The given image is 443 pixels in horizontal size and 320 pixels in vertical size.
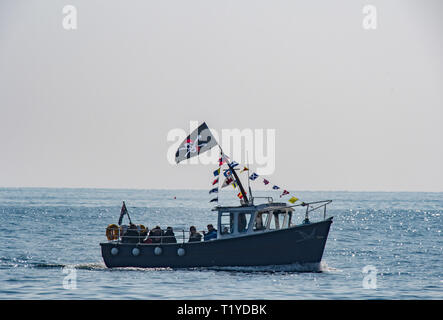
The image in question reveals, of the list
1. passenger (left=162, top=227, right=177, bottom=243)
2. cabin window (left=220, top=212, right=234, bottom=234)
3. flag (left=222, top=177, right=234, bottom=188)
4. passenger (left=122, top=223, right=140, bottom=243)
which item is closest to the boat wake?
cabin window (left=220, top=212, right=234, bottom=234)

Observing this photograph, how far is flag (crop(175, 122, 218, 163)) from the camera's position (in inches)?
1500

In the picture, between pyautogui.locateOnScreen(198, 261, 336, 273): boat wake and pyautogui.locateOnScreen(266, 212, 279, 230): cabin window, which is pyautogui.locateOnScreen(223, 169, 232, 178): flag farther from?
pyautogui.locateOnScreen(198, 261, 336, 273): boat wake

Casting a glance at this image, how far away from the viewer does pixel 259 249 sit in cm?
3650

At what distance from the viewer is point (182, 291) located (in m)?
31.4

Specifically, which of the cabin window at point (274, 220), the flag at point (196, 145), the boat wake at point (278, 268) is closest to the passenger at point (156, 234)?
the flag at point (196, 145)

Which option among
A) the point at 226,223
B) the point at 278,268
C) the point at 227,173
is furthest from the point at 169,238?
the point at 278,268

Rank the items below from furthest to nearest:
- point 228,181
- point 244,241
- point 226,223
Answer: point 228,181, point 226,223, point 244,241

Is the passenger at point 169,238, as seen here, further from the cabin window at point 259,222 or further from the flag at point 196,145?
the cabin window at point 259,222

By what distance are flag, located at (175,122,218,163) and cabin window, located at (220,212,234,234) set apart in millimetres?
3335

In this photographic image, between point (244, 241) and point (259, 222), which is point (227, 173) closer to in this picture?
point (259, 222)

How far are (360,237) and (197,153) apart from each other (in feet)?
113

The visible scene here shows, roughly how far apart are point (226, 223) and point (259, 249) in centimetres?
200

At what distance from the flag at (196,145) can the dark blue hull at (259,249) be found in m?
4.25

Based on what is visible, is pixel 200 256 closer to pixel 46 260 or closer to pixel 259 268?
pixel 259 268
